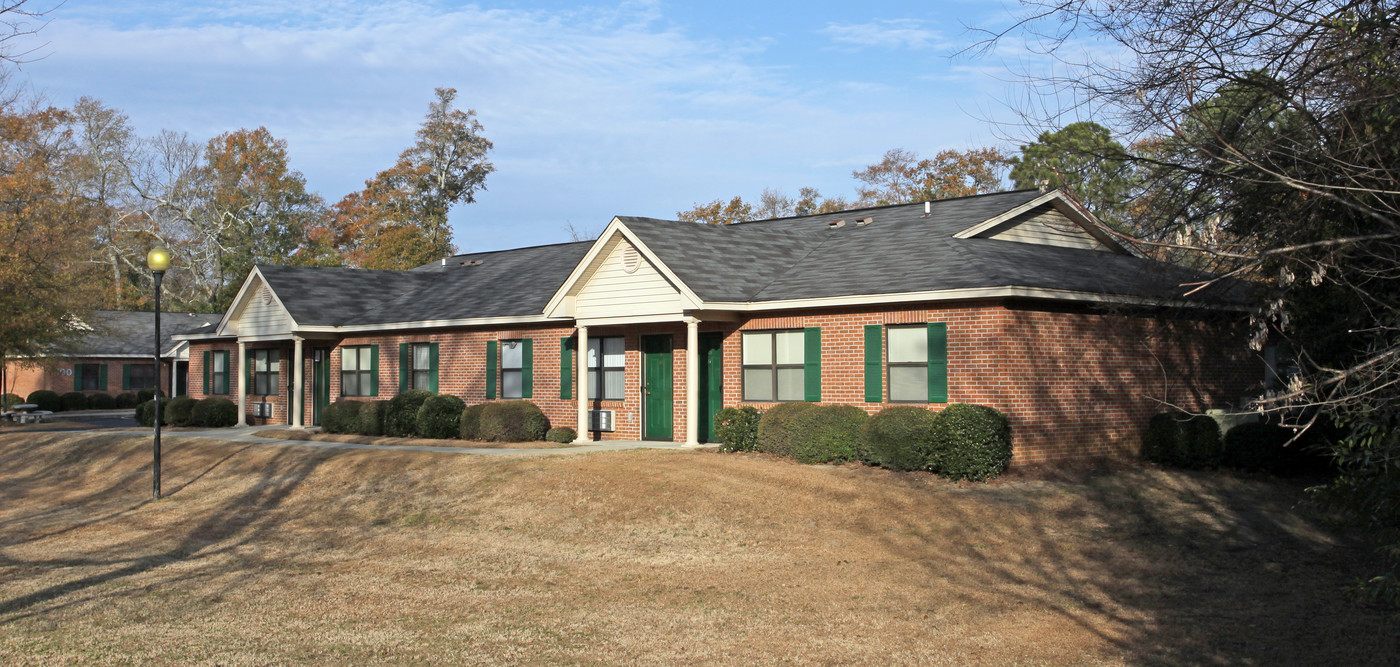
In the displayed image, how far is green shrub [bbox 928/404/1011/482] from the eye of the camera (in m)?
16.8

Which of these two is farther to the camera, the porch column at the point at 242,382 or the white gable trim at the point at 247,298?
the porch column at the point at 242,382

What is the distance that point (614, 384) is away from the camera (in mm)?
24172

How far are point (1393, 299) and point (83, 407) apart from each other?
54108 millimetres

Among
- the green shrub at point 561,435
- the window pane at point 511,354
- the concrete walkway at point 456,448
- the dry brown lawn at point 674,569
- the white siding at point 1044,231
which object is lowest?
the dry brown lawn at point 674,569

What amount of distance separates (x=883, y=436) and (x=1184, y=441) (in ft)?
16.3

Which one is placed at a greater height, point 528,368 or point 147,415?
point 528,368

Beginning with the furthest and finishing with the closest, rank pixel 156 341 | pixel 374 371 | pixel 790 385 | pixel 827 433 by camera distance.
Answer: pixel 374 371 < pixel 790 385 < pixel 827 433 < pixel 156 341

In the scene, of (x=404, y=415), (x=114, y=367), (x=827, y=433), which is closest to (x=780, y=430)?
Result: (x=827, y=433)

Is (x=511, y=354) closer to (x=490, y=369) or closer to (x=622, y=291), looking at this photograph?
(x=490, y=369)

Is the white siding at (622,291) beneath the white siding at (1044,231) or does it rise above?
beneath

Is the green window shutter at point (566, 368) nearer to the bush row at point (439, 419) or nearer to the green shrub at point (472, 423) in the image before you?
the bush row at point (439, 419)

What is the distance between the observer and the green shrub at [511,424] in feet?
79.0

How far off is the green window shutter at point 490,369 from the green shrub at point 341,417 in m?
3.39

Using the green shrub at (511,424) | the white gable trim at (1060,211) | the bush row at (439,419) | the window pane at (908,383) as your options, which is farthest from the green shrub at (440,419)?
the white gable trim at (1060,211)
